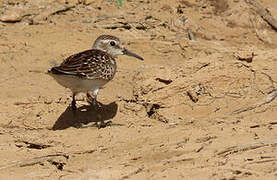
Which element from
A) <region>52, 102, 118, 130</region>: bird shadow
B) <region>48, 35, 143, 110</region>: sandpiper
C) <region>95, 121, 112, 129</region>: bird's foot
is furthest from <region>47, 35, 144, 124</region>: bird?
<region>95, 121, 112, 129</region>: bird's foot

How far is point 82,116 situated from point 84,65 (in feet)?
2.77

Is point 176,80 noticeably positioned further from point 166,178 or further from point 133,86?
point 166,178

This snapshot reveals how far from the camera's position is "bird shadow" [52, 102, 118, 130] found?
8.65m

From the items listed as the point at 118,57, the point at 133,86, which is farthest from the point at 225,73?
the point at 118,57

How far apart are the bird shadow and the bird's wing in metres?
0.55

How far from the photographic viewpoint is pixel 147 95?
345 inches

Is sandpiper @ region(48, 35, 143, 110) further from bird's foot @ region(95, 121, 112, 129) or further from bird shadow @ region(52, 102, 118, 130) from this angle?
bird's foot @ region(95, 121, 112, 129)

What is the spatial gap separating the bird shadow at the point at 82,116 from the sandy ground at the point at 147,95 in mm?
19

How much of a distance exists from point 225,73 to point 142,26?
3.35 m

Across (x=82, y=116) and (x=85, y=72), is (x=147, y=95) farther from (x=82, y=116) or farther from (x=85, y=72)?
(x=82, y=116)

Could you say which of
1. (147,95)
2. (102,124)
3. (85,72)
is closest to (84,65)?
A: (85,72)

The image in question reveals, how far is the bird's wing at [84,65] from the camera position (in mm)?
8320

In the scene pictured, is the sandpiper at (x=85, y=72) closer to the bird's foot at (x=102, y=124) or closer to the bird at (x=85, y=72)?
the bird at (x=85, y=72)

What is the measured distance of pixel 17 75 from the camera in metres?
9.70
